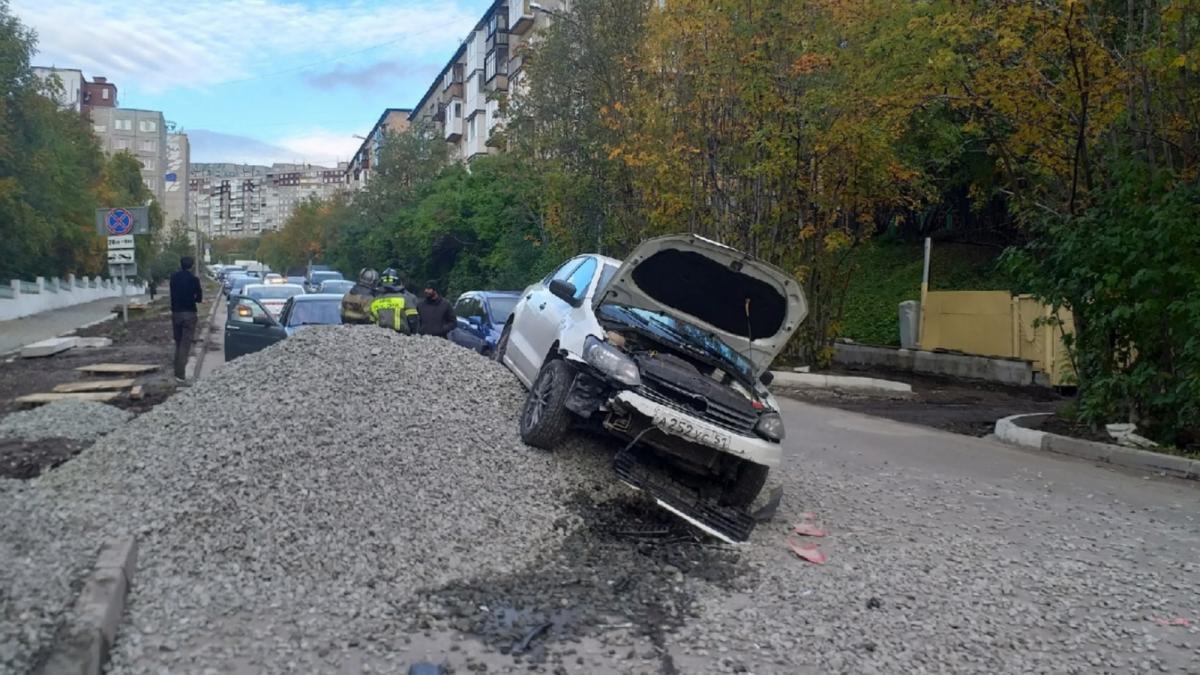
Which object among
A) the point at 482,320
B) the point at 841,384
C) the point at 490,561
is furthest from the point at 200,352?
the point at 490,561

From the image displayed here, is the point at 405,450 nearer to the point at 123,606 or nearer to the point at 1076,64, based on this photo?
the point at 123,606

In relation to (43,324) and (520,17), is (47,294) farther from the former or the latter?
(520,17)

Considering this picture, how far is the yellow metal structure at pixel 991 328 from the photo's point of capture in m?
22.3

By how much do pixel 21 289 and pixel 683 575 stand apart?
38.2 metres

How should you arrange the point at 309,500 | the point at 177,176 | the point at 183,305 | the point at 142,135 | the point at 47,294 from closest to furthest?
the point at 309,500
the point at 183,305
the point at 47,294
the point at 142,135
the point at 177,176

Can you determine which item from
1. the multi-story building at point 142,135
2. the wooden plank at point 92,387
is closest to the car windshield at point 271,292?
the wooden plank at point 92,387

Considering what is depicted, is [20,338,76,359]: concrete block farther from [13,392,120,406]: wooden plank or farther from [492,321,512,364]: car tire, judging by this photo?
[492,321,512,364]: car tire

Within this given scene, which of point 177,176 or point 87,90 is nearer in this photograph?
point 87,90

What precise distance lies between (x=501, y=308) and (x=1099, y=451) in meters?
9.18

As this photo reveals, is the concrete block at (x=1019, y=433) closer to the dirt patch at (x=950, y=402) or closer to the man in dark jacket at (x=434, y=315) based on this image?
the dirt patch at (x=950, y=402)

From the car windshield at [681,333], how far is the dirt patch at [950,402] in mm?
7340

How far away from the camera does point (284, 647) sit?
4965 mm

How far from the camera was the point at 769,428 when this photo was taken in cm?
747

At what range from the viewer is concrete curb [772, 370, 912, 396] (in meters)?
19.8
